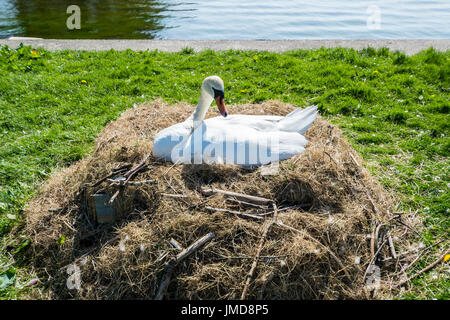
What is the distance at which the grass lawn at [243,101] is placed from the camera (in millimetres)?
4762

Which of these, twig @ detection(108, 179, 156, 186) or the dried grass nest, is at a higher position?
twig @ detection(108, 179, 156, 186)

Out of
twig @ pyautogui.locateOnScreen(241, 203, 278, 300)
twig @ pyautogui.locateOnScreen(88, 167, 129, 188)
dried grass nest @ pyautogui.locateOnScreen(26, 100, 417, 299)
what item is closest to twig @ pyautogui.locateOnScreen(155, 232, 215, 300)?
dried grass nest @ pyautogui.locateOnScreen(26, 100, 417, 299)

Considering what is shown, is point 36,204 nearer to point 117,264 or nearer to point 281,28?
point 117,264

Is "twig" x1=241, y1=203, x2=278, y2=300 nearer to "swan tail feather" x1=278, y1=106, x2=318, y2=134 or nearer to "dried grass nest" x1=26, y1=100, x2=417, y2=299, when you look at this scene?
"dried grass nest" x1=26, y1=100, x2=417, y2=299

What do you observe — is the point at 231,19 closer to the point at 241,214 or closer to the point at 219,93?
the point at 219,93

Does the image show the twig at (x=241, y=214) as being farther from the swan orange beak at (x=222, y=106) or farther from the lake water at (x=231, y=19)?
the lake water at (x=231, y=19)

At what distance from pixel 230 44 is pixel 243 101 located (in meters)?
3.38

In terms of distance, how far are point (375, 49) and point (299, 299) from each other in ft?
23.8

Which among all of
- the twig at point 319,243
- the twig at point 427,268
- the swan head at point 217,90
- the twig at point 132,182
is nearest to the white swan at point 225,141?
the swan head at point 217,90

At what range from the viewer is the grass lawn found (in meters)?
4.76

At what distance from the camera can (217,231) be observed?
3875mm

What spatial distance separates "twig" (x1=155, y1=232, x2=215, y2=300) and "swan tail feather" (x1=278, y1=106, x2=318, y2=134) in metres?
1.96

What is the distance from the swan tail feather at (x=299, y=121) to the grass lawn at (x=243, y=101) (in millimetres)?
1150

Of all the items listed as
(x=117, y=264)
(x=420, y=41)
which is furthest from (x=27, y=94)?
(x=420, y=41)
